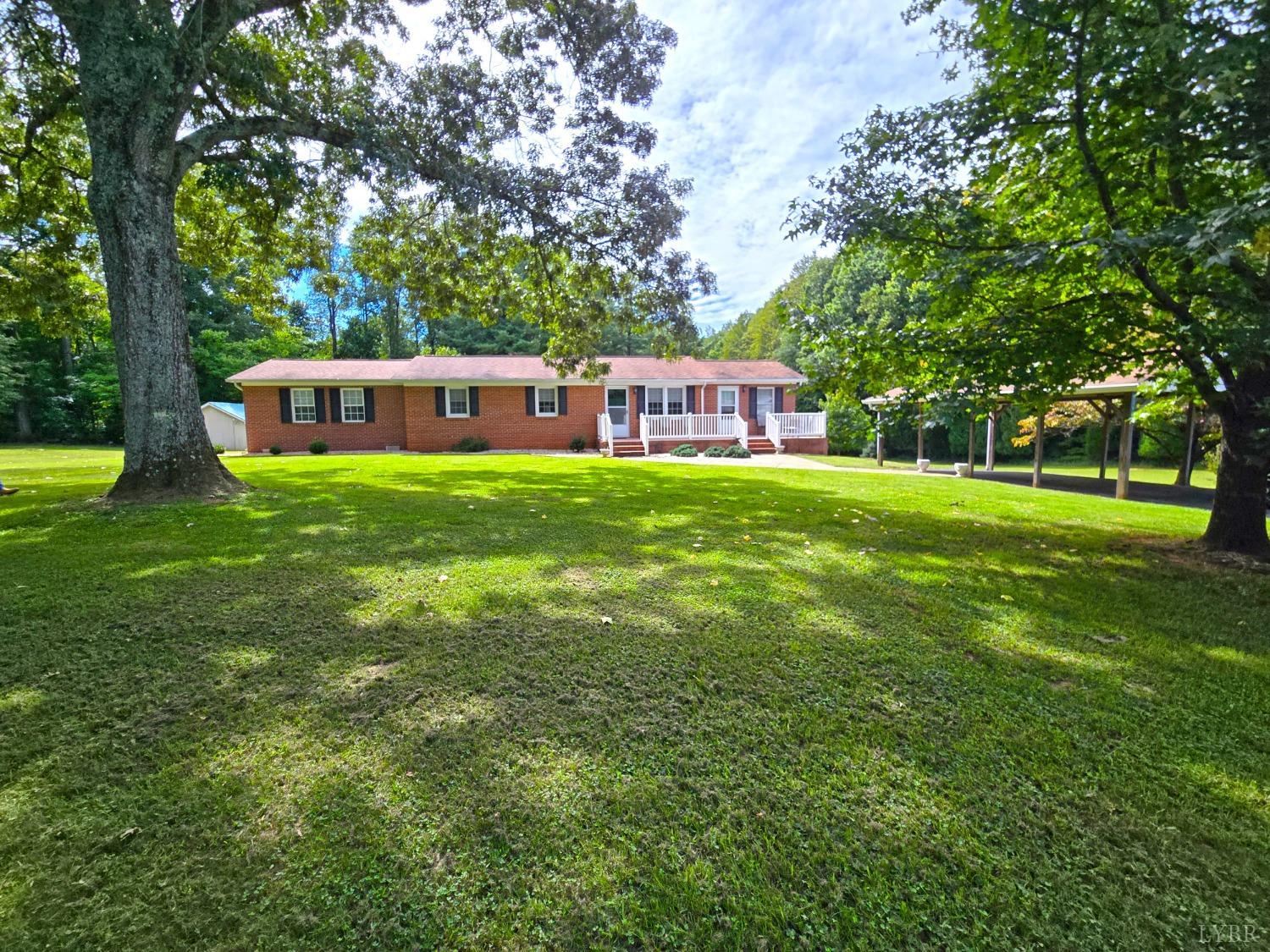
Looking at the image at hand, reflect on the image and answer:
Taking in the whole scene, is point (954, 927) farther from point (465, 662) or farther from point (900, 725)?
point (465, 662)

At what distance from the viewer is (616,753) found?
1.98 meters

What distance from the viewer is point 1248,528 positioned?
5059 millimetres

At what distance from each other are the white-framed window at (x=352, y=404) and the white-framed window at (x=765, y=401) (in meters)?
15.2

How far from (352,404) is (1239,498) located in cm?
2157

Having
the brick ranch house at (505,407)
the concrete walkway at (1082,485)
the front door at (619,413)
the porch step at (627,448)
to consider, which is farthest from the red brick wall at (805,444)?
the front door at (619,413)

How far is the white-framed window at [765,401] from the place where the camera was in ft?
73.4

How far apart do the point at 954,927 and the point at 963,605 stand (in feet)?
8.25

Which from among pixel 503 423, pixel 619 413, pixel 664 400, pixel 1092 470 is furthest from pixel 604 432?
pixel 1092 470

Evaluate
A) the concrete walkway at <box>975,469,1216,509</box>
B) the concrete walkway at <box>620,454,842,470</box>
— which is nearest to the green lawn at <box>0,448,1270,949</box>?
the concrete walkway at <box>975,469,1216,509</box>

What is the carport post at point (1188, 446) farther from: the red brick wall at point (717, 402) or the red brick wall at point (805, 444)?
the red brick wall at point (717, 402)

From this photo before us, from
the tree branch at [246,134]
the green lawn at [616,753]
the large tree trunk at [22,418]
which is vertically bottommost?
the green lawn at [616,753]

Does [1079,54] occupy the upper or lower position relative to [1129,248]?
upper

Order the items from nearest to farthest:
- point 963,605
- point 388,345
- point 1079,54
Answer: point 963,605, point 1079,54, point 388,345

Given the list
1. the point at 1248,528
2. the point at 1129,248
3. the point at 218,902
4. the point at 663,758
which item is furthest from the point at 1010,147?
the point at 218,902
